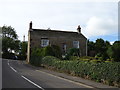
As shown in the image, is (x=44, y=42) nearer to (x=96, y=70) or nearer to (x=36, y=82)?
(x=96, y=70)

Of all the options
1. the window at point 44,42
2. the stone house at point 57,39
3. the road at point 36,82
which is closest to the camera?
the road at point 36,82

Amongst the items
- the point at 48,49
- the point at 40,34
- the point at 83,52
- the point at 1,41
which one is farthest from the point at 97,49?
the point at 1,41

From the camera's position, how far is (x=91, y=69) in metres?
16.6

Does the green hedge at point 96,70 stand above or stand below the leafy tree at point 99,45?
below

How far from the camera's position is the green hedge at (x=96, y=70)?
13331mm

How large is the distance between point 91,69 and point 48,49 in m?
18.6

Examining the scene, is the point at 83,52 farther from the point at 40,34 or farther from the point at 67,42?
the point at 40,34

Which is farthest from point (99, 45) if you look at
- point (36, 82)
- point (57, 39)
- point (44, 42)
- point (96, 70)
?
point (36, 82)

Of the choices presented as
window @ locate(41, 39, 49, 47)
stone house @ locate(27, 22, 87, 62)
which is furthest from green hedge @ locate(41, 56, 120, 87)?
stone house @ locate(27, 22, 87, 62)

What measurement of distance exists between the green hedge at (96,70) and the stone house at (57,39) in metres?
21.4

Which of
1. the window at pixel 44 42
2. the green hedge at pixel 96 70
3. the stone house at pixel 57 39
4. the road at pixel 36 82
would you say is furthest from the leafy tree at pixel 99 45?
the road at pixel 36 82

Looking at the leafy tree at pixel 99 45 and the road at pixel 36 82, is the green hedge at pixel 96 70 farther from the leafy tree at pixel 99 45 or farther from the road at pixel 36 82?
the leafy tree at pixel 99 45

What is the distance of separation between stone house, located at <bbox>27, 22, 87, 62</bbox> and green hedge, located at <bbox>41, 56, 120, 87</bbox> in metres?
21.4

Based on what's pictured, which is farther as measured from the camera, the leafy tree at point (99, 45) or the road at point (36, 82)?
the leafy tree at point (99, 45)
